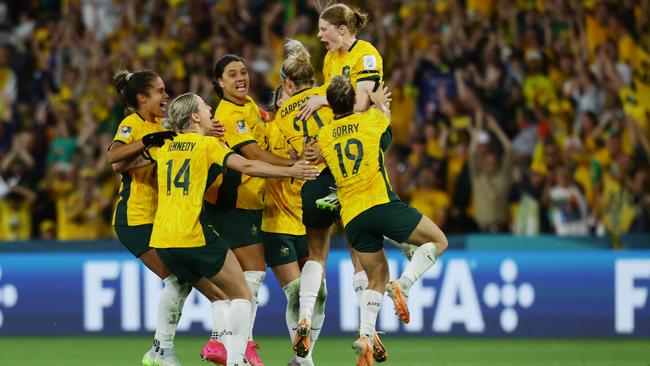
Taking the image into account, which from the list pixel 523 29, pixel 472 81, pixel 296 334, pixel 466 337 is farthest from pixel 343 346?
pixel 523 29

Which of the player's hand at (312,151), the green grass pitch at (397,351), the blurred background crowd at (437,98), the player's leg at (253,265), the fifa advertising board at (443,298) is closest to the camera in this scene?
the player's hand at (312,151)

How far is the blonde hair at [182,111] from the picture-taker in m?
9.18

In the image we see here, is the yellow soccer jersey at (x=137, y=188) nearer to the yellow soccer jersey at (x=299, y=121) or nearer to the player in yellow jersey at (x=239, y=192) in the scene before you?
the player in yellow jersey at (x=239, y=192)

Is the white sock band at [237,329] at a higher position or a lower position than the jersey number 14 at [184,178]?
→ lower

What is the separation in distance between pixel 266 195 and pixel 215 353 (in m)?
1.42

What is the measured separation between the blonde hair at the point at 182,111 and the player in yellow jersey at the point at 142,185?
0.46 metres

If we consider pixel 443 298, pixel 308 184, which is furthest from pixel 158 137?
pixel 443 298

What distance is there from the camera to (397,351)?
11.9 metres

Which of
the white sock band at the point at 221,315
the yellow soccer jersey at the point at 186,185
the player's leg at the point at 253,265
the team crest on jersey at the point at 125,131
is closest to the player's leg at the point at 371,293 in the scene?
the player's leg at the point at 253,265

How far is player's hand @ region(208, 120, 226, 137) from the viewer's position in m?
9.44

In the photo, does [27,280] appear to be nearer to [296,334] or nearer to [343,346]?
[343,346]

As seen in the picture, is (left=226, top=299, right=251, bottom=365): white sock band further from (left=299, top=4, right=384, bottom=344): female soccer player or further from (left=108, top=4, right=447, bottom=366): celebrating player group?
(left=299, top=4, right=384, bottom=344): female soccer player

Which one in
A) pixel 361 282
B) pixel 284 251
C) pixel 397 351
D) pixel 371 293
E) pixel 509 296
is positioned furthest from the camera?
pixel 509 296

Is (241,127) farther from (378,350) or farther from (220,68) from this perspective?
(378,350)
